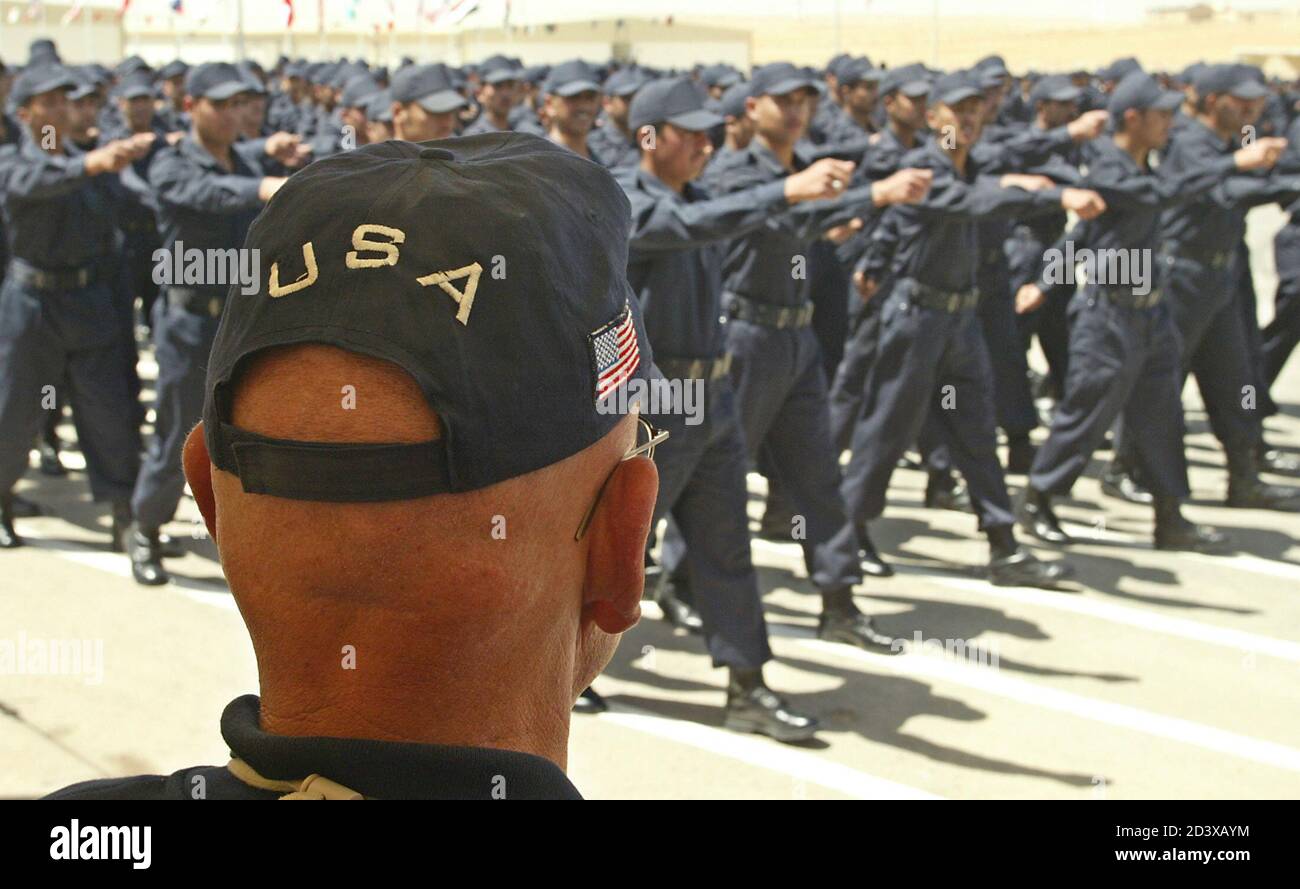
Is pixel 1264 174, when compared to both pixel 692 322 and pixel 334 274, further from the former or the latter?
pixel 334 274

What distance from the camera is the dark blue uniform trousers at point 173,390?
6754 mm

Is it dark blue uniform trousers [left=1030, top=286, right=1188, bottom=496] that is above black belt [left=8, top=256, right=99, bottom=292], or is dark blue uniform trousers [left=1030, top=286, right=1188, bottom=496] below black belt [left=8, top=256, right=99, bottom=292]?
below

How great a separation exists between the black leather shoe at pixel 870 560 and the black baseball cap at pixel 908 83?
258 cm

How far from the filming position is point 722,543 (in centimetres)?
549

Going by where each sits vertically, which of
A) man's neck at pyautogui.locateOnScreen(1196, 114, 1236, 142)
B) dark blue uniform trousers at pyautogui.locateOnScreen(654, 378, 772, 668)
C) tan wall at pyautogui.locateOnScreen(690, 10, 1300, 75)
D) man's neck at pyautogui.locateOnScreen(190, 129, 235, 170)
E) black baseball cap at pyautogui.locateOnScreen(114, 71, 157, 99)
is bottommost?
dark blue uniform trousers at pyautogui.locateOnScreen(654, 378, 772, 668)

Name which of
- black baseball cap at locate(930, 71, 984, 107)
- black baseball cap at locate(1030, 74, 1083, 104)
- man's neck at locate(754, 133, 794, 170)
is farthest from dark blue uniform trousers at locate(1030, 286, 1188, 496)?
black baseball cap at locate(1030, 74, 1083, 104)

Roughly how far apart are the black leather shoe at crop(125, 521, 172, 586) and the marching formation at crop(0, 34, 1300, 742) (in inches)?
0.6

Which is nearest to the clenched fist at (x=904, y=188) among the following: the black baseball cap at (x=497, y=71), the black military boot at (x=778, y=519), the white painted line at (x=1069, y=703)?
the white painted line at (x=1069, y=703)

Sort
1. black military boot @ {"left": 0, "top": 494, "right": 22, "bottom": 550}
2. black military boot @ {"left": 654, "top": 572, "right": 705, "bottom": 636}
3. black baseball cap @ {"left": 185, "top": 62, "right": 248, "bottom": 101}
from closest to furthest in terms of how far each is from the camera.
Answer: black military boot @ {"left": 654, "top": 572, "right": 705, "bottom": 636} → black baseball cap @ {"left": 185, "top": 62, "right": 248, "bottom": 101} → black military boot @ {"left": 0, "top": 494, "right": 22, "bottom": 550}

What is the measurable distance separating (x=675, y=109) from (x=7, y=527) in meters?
3.82

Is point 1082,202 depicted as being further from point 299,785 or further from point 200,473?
point 299,785

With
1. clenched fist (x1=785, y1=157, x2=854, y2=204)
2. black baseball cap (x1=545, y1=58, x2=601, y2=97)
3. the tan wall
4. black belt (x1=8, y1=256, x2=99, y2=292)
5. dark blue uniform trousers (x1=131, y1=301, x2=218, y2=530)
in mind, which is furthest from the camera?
the tan wall

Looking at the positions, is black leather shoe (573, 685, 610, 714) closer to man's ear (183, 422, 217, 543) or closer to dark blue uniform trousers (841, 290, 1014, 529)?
dark blue uniform trousers (841, 290, 1014, 529)

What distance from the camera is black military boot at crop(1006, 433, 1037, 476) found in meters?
9.13
